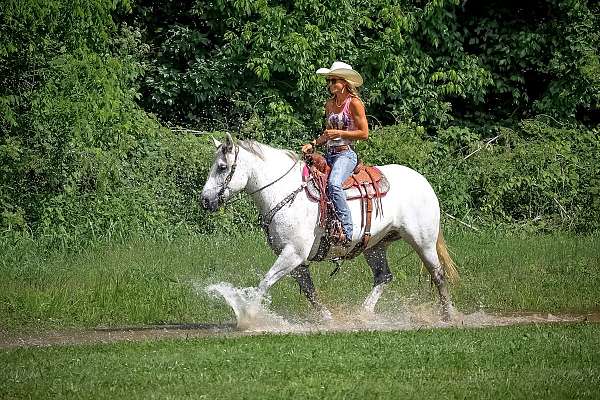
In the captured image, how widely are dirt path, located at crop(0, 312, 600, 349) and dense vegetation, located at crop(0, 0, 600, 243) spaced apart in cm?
425

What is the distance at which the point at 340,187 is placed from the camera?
1239 cm

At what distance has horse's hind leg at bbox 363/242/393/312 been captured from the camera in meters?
13.3

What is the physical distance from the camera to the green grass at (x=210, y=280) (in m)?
13.1

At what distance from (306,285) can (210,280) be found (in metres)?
1.98

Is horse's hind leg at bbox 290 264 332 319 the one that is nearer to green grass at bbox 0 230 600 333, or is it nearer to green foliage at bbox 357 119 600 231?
green grass at bbox 0 230 600 333

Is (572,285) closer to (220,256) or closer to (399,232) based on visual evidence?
(399,232)

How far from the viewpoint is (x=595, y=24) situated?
2308 cm

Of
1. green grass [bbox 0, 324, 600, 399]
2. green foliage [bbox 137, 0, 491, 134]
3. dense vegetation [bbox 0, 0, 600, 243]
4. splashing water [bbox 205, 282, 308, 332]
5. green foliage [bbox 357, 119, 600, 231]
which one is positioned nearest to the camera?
green grass [bbox 0, 324, 600, 399]

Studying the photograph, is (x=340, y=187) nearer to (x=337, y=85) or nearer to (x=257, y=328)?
(x=337, y=85)

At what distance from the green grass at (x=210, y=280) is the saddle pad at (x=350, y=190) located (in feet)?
5.81

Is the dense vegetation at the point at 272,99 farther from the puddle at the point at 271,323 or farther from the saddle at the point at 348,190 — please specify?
the saddle at the point at 348,190

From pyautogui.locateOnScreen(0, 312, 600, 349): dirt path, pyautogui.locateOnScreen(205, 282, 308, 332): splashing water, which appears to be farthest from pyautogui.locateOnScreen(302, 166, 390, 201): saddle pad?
pyautogui.locateOnScreen(0, 312, 600, 349): dirt path

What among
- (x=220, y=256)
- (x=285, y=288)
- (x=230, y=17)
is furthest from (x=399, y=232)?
(x=230, y=17)

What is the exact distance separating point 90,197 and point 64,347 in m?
6.90
